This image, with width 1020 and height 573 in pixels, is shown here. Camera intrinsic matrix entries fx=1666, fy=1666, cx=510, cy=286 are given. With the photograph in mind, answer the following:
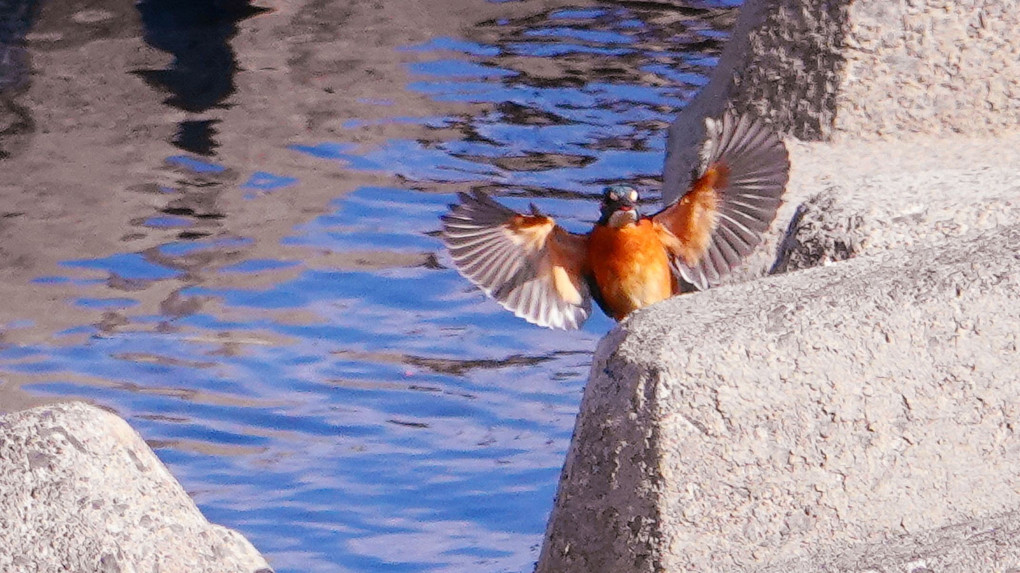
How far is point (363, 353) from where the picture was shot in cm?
601

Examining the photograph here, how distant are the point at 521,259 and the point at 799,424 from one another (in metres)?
1.59

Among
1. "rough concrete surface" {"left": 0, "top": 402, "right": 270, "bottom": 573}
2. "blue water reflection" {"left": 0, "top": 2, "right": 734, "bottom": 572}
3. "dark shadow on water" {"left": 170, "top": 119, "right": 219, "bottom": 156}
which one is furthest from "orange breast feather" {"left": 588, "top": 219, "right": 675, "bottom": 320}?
"dark shadow on water" {"left": 170, "top": 119, "right": 219, "bottom": 156}

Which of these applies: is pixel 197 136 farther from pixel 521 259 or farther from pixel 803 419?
pixel 803 419

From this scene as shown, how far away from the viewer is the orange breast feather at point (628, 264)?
4.43m

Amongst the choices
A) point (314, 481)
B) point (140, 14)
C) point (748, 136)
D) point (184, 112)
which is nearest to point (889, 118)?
point (748, 136)

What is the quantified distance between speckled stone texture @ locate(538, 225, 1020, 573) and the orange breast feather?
118 centimetres

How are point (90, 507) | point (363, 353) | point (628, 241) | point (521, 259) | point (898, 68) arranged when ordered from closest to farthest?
point (90, 507)
point (628, 241)
point (521, 259)
point (898, 68)
point (363, 353)

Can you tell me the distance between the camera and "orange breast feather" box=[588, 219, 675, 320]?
4426mm

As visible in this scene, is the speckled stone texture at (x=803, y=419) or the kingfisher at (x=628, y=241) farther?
the kingfisher at (x=628, y=241)

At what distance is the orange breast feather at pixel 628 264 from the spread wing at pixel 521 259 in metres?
0.09

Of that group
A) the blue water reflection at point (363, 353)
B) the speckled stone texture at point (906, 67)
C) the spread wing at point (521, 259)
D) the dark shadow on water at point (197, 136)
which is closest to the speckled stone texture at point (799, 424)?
the spread wing at point (521, 259)

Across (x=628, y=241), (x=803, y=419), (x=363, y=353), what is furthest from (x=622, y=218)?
(x=363, y=353)

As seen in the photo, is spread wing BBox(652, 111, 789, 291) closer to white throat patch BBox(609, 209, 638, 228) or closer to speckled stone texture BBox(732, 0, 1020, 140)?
white throat patch BBox(609, 209, 638, 228)

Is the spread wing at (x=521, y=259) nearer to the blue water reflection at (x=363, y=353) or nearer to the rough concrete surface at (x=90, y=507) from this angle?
the blue water reflection at (x=363, y=353)
